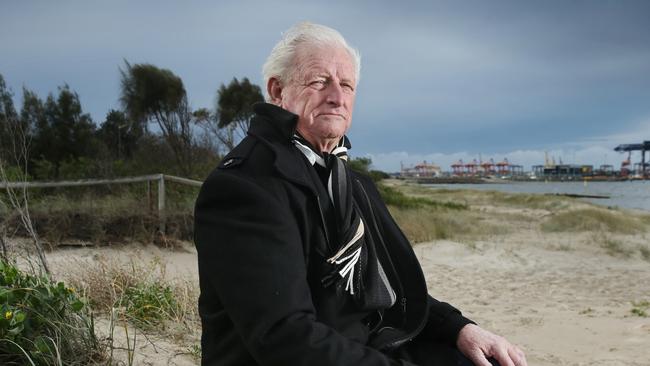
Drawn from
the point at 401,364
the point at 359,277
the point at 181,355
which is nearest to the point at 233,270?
the point at 359,277

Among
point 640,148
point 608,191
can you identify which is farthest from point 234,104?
point 640,148

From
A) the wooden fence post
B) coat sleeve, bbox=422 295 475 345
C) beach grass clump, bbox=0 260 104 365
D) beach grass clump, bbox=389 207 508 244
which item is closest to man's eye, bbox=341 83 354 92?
coat sleeve, bbox=422 295 475 345

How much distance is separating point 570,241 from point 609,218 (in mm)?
3823

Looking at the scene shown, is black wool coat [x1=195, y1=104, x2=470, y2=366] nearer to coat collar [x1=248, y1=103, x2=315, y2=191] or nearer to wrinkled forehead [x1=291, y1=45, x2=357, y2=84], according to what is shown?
coat collar [x1=248, y1=103, x2=315, y2=191]

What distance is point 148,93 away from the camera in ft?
46.2

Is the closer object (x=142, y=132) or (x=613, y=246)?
(x=613, y=246)

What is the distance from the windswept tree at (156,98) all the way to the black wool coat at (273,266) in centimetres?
1276

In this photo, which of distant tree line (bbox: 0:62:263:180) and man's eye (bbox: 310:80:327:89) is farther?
distant tree line (bbox: 0:62:263:180)

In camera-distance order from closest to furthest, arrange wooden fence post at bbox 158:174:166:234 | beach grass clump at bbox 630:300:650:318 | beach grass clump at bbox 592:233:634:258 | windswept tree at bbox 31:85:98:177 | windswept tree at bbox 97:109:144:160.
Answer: beach grass clump at bbox 630:300:650:318 → wooden fence post at bbox 158:174:166:234 → beach grass clump at bbox 592:233:634:258 → windswept tree at bbox 97:109:144:160 → windswept tree at bbox 31:85:98:177

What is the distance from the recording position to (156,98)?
1420cm

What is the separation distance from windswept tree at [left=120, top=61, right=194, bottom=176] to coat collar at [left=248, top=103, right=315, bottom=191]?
12.7 meters

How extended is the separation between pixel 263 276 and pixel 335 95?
2.14 feet

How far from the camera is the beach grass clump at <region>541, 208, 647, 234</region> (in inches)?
539

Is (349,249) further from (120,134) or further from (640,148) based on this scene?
(640,148)
